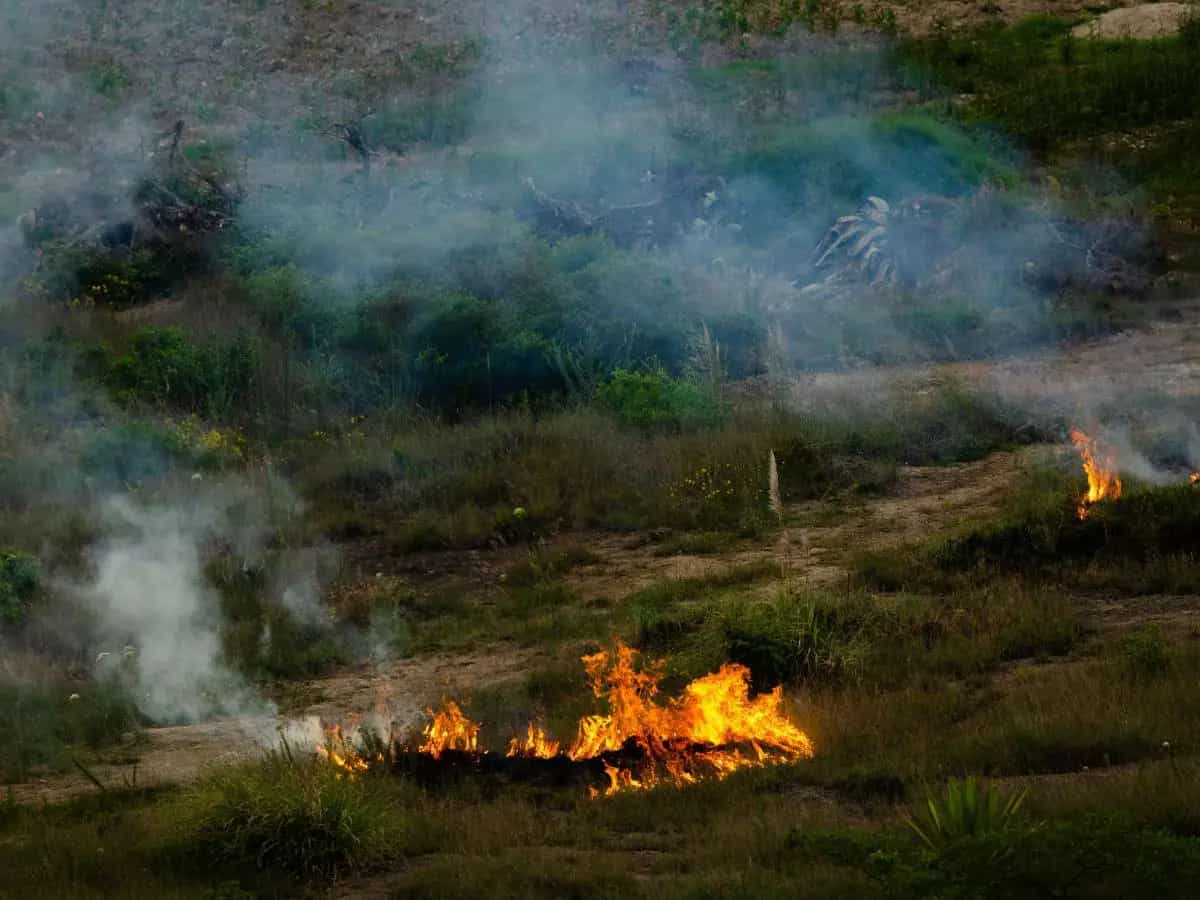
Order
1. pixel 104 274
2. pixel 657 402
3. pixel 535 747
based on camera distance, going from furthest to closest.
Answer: pixel 104 274 < pixel 657 402 < pixel 535 747

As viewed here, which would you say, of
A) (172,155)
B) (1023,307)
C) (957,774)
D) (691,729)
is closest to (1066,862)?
(957,774)

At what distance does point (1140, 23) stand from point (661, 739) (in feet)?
60.0

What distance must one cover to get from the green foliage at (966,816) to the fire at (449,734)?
7.18ft

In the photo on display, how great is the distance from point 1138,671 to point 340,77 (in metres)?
18.9

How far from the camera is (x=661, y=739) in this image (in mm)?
6016

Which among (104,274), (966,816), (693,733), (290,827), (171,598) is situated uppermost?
(966,816)

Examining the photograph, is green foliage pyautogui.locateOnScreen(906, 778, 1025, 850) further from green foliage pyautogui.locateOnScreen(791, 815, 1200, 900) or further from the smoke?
the smoke

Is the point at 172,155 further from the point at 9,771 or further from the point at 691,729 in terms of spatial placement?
the point at 691,729

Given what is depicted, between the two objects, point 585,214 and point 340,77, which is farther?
point 340,77

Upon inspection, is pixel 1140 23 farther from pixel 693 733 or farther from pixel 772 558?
pixel 693 733

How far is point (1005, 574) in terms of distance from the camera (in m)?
8.10

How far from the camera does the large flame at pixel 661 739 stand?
5.87 metres

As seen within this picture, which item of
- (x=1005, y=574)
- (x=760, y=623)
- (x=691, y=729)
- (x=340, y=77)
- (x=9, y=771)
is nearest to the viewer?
(x=691, y=729)

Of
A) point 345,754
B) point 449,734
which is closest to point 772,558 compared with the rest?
point 449,734
